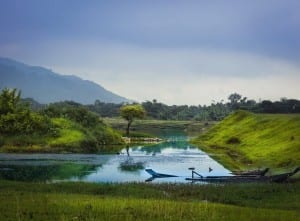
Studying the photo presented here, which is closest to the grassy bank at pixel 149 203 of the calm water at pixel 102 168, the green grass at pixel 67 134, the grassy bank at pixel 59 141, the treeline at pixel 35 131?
the calm water at pixel 102 168

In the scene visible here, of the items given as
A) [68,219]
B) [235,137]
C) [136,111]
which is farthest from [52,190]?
[136,111]

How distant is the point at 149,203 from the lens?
29266 mm

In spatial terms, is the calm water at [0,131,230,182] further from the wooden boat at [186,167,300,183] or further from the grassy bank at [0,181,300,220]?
the grassy bank at [0,181,300,220]

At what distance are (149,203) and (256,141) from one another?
236 feet

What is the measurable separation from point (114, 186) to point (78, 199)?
9.99 meters

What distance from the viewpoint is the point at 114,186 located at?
133ft

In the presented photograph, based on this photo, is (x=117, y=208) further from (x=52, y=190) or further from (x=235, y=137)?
(x=235, y=137)

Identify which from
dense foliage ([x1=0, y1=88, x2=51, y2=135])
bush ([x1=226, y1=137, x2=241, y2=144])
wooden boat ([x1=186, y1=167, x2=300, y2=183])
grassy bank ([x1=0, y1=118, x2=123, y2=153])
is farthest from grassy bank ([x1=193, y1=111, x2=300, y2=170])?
dense foliage ([x1=0, y1=88, x2=51, y2=135])

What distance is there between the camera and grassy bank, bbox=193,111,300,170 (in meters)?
70.2

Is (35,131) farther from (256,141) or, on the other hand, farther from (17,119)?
(256,141)

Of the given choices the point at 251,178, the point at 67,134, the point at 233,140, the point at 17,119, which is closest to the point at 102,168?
the point at 251,178

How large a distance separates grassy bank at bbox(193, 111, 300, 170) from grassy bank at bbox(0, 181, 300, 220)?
24.0m

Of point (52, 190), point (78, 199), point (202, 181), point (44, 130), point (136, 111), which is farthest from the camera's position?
point (136, 111)

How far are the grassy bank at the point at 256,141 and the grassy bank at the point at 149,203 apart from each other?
23977 mm
